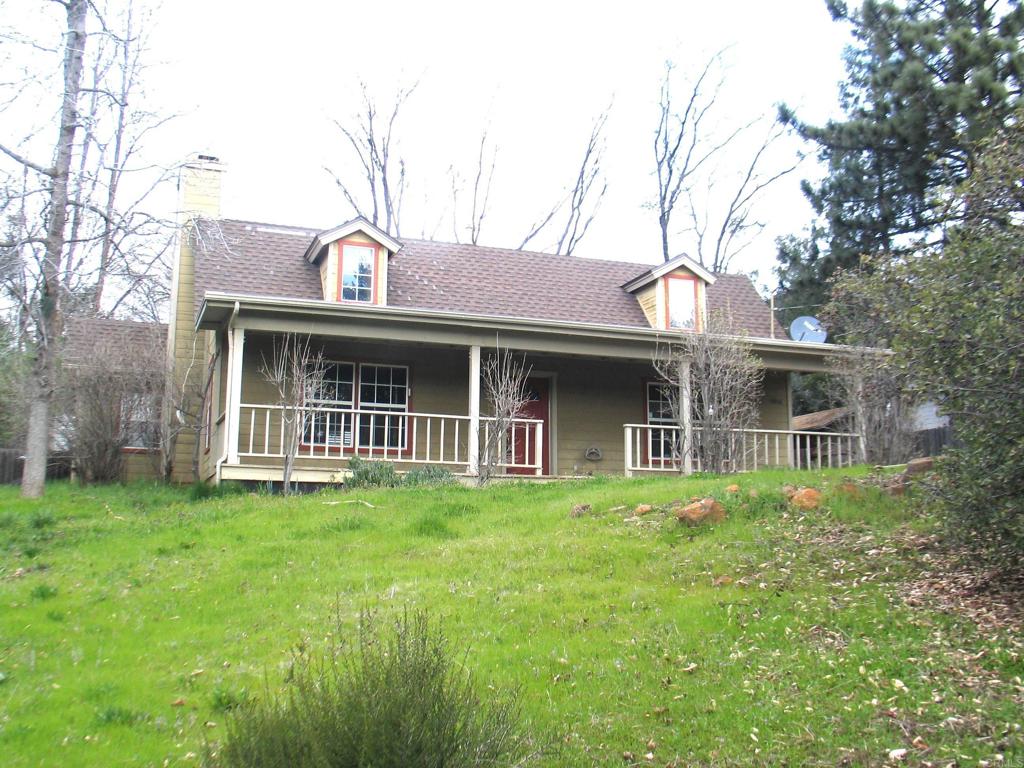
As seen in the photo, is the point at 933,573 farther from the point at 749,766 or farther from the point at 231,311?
the point at 231,311

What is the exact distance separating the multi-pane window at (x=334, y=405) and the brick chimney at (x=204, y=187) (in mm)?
5331

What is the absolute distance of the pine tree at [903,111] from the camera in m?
18.5

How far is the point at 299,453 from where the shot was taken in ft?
52.0

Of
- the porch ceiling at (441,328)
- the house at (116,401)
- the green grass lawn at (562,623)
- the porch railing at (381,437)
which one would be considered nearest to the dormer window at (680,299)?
the porch ceiling at (441,328)

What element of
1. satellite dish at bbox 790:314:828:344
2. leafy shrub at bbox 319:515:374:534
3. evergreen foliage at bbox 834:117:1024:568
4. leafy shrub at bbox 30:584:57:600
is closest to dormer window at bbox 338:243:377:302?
leafy shrub at bbox 319:515:374:534

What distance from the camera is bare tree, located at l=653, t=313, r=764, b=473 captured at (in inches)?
577

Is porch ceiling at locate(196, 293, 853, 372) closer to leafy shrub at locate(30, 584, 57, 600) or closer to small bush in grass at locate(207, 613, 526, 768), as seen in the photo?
leafy shrub at locate(30, 584, 57, 600)

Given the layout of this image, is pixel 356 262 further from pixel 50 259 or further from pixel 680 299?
pixel 680 299

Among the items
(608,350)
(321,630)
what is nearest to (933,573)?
(321,630)

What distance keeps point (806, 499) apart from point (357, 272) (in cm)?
953

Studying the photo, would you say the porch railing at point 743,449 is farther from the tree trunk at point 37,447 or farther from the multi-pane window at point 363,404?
the tree trunk at point 37,447

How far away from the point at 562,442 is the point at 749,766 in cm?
1274

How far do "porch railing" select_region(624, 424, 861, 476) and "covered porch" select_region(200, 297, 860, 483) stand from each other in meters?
0.04

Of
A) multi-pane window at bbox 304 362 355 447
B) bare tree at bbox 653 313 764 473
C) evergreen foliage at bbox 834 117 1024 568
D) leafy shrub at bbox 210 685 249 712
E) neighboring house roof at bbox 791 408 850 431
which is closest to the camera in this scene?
leafy shrub at bbox 210 685 249 712
